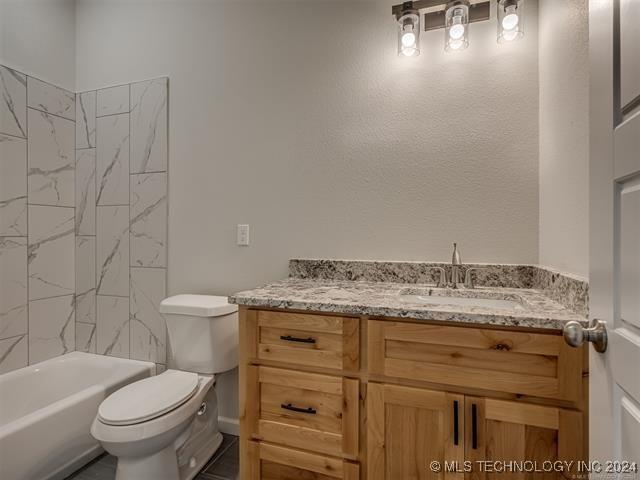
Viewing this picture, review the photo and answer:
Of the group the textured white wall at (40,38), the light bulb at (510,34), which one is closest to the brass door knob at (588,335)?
the light bulb at (510,34)

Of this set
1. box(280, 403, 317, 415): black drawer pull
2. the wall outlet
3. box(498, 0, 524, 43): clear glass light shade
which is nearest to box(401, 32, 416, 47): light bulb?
box(498, 0, 524, 43): clear glass light shade

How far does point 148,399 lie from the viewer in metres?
1.40

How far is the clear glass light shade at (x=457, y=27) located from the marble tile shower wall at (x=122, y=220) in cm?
163

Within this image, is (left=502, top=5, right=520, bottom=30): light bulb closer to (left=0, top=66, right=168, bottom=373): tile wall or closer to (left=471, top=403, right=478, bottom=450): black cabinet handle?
(left=471, top=403, right=478, bottom=450): black cabinet handle

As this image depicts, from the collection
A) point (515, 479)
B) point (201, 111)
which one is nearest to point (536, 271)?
point (515, 479)

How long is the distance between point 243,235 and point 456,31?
4.75 feet

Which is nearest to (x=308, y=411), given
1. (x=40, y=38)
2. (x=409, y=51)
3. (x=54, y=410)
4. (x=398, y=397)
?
(x=398, y=397)

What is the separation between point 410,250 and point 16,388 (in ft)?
7.61

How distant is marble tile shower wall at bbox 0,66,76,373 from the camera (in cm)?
185

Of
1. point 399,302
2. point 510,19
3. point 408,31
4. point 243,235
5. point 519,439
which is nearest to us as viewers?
point 519,439

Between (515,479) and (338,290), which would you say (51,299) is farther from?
(515,479)

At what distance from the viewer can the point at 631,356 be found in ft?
1.69

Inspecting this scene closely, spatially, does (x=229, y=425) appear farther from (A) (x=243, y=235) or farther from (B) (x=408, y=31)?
(B) (x=408, y=31)

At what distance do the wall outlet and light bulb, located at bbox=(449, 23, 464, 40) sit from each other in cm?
138
